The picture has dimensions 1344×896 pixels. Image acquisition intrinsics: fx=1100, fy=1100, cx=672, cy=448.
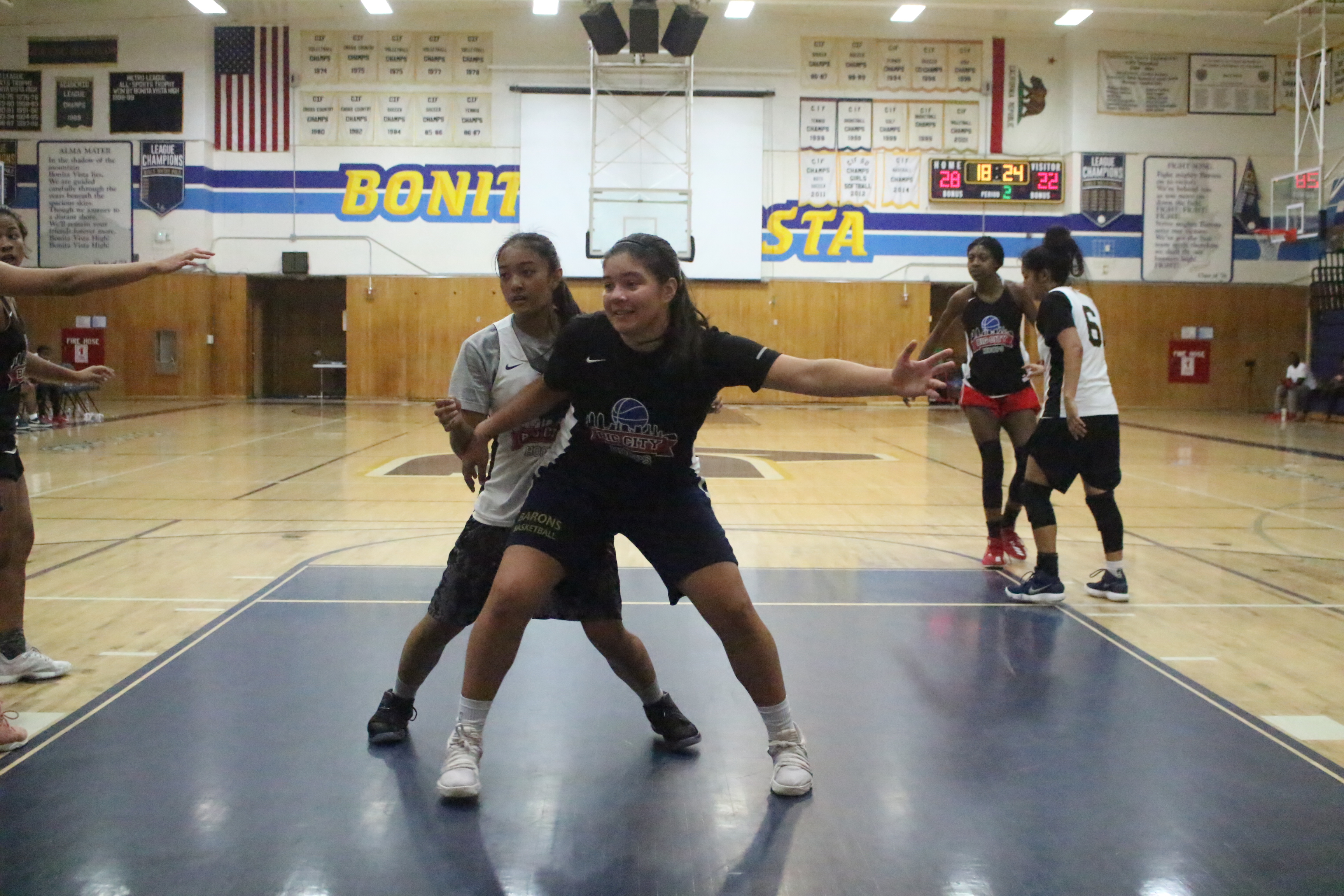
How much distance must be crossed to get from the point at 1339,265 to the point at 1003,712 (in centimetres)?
1867

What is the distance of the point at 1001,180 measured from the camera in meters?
19.5

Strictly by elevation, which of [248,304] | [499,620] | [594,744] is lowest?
[594,744]

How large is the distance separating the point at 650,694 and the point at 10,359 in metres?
2.11

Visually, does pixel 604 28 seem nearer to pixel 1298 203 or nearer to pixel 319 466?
pixel 319 466

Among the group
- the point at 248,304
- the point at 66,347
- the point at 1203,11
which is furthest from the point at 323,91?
the point at 1203,11

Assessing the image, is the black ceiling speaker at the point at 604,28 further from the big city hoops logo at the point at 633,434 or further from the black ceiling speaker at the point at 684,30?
the big city hoops logo at the point at 633,434

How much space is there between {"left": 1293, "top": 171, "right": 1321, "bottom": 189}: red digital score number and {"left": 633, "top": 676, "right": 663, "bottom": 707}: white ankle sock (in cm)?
1793

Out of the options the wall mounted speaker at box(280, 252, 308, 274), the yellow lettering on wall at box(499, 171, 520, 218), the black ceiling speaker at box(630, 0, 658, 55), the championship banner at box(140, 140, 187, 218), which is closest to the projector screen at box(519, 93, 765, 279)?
the yellow lettering on wall at box(499, 171, 520, 218)

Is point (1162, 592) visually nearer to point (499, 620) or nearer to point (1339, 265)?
point (499, 620)

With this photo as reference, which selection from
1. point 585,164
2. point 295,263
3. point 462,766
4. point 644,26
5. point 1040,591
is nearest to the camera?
Result: point 462,766

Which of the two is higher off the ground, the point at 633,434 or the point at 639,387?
the point at 639,387

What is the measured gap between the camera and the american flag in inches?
757

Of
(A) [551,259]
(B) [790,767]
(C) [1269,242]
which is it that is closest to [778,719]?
(B) [790,767]

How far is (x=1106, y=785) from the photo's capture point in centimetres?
271
